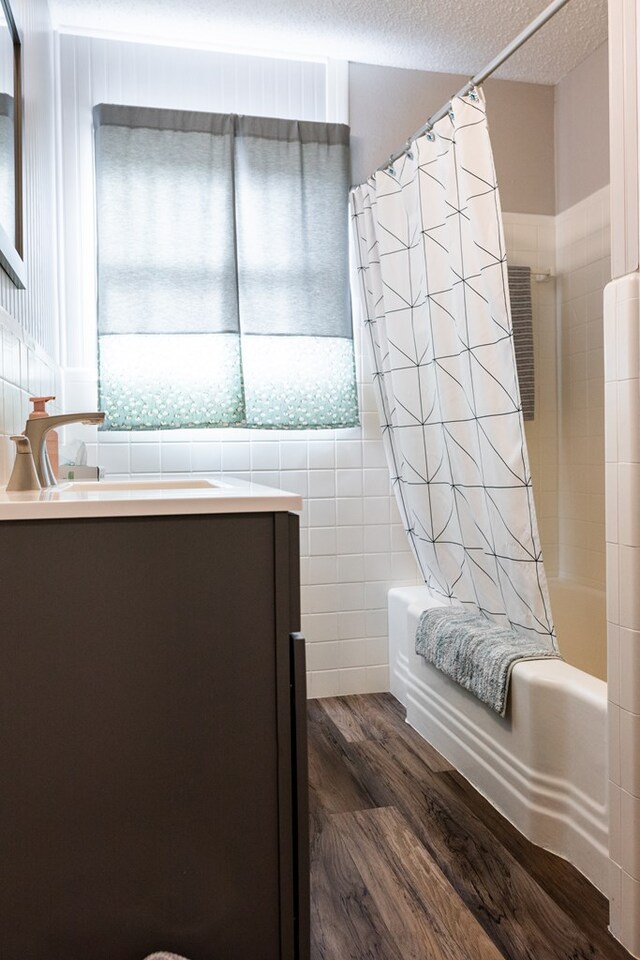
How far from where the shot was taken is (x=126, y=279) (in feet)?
8.77

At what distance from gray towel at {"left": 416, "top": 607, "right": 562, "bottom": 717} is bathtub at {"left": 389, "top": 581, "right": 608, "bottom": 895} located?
1.4 inches

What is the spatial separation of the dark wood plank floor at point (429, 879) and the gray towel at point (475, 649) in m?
0.32

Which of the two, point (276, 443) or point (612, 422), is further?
point (276, 443)

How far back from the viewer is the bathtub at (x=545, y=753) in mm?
1661

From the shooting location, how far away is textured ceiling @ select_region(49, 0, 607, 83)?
258 cm

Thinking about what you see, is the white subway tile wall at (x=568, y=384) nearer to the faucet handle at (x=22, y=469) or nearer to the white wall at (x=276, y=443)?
the white wall at (x=276, y=443)

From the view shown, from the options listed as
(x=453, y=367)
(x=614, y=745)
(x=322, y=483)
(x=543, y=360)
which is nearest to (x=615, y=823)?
(x=614, y=745)

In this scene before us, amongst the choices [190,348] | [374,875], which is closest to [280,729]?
[374,875]

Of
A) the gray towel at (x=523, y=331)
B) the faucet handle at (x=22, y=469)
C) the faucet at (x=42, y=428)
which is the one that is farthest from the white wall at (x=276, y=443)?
the faucet handle at (x=22, y=469)

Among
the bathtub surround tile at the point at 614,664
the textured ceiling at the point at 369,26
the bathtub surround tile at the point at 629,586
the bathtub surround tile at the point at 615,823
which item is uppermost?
the textured ceiling at the point at 369,26

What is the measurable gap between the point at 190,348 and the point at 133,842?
1938mm

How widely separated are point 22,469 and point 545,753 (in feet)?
4.50

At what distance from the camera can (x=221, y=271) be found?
9.05 ft

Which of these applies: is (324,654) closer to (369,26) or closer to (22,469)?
(22,469)
